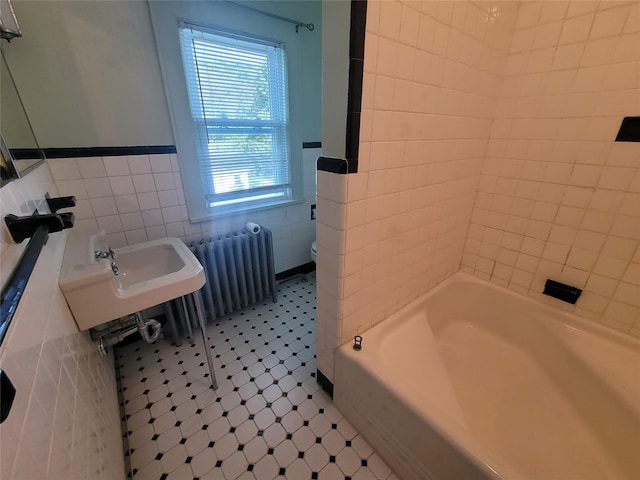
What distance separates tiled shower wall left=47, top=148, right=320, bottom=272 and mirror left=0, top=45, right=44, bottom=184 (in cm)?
17

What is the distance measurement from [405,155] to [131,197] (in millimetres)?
1485

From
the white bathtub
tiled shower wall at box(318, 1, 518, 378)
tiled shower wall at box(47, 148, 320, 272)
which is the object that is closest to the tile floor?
the white bathtub

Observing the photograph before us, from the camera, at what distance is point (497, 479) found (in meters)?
0.73

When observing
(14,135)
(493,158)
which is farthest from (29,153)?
(493,158)

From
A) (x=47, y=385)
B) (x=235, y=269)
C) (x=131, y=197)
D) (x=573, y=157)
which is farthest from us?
(x=235, y=269)

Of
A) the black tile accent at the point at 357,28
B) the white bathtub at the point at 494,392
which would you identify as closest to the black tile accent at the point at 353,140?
the black tile accent at the point at 357,28

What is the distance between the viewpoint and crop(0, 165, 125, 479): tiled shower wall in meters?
0.40

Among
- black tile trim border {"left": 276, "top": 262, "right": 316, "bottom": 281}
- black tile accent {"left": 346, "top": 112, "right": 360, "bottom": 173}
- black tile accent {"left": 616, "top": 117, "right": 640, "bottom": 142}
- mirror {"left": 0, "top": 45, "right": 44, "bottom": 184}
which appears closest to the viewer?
mirror {"left": 0, "top": 45, "right": 44, "bottom": 184}

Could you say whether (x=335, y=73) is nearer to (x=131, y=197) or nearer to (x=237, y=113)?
(x=237, y=113)

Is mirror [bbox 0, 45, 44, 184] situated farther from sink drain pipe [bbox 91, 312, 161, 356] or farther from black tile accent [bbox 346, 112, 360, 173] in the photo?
black tile accent [bbox 346, 112, 360, 173]

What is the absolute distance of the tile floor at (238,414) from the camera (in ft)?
3.72

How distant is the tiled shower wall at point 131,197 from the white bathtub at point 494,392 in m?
1.27

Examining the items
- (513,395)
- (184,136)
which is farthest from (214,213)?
(513,395)

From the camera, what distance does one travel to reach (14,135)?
0.91 meters
